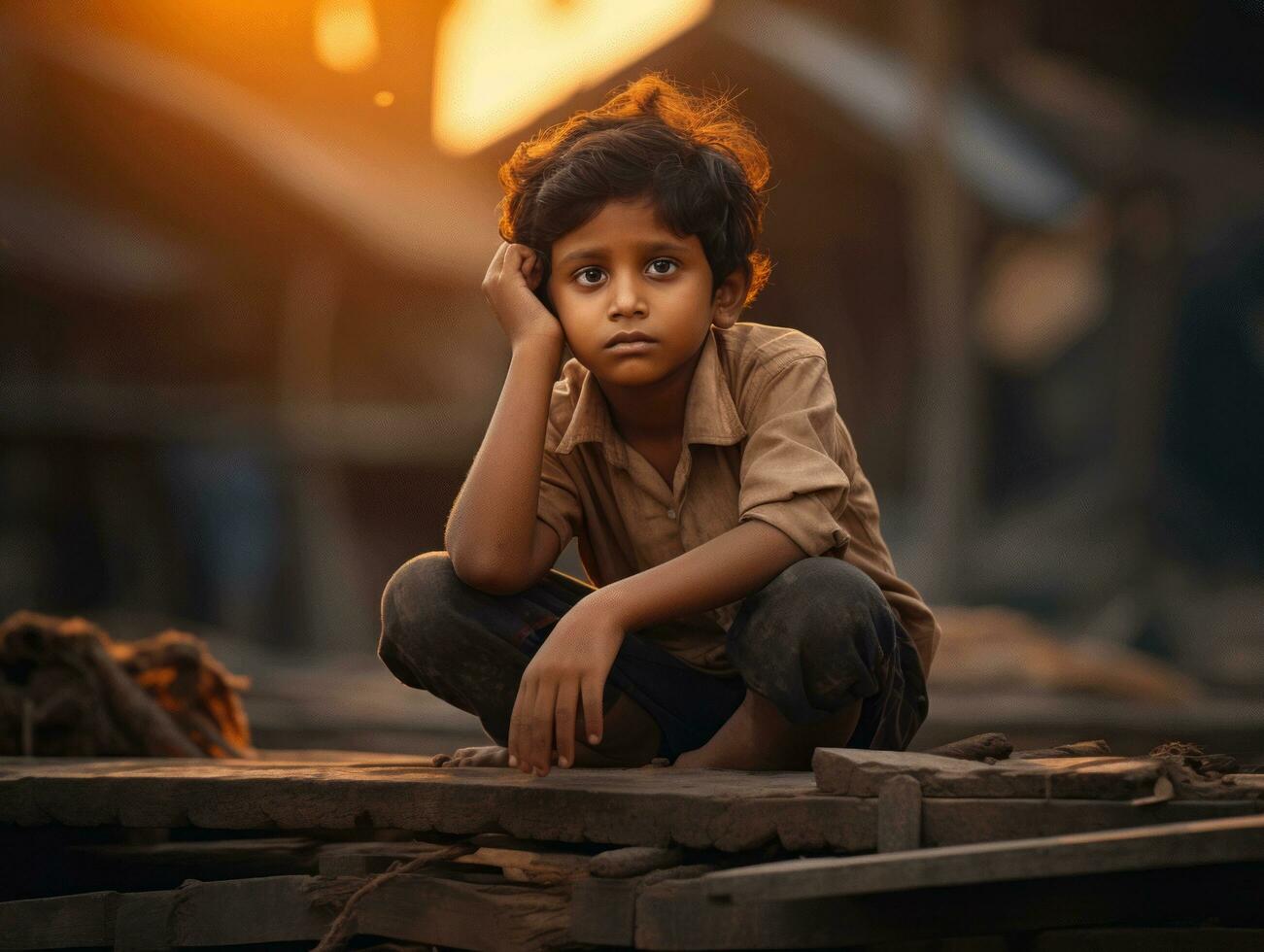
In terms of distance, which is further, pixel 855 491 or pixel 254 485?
pixel 254 485

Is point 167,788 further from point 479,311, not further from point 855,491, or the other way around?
point 479,311

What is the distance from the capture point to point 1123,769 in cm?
159

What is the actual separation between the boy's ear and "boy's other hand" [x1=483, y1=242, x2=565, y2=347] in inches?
9.0

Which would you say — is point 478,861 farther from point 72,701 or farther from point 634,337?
point 72,701

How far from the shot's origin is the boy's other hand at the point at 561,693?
188 cm

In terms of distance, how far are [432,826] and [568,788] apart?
0.67ft

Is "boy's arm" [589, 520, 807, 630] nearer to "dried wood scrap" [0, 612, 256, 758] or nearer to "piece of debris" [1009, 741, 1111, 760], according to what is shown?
"piece of debris" [1009, 741, 1111, 760]

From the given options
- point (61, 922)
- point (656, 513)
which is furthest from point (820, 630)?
point (61, 922)

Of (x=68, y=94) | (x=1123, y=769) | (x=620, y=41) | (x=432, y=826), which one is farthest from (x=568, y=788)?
(x=68, y=94)

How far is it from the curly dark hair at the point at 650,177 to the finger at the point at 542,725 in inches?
26.2

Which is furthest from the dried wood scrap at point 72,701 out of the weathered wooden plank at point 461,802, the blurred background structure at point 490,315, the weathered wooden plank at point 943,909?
the blurred background structure at point 490,315

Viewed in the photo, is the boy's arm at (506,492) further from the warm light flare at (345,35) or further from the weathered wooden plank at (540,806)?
the warm light flare at (345,35)

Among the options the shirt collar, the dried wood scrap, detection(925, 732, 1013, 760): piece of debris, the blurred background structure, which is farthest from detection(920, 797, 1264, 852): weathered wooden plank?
the blurred background structure

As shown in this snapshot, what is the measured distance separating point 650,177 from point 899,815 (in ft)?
3.23
